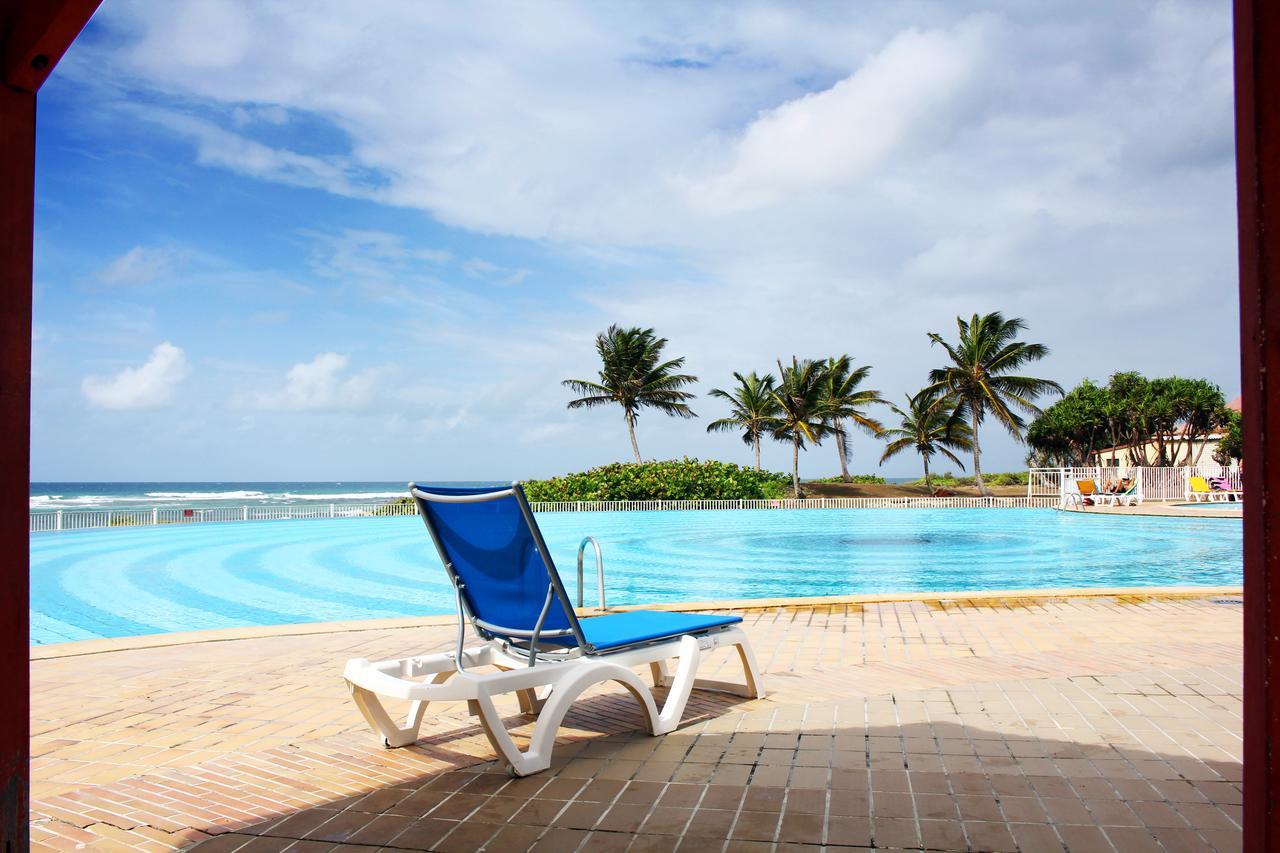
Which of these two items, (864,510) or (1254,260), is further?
(864,510)

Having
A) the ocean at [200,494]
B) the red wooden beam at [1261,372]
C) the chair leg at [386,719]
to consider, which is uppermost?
the red wooden beam at [1261,372]

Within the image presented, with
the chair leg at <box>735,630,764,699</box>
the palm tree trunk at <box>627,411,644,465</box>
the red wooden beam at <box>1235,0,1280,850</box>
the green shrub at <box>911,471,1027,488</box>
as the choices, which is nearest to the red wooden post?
the red wooden beam at <box>1235,0,1280,850</box>

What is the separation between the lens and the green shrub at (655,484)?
2695cm

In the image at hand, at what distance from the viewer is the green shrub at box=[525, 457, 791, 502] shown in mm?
26953

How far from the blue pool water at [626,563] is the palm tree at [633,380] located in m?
13.5

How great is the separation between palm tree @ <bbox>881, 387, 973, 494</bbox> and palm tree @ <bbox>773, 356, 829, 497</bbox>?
4.15 m

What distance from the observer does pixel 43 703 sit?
4.33 metres

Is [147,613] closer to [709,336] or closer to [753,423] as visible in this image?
[753,423]

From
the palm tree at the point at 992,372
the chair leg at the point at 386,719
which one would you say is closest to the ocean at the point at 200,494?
the palm tree at the point at 992,372

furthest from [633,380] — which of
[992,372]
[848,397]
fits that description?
[992,372]

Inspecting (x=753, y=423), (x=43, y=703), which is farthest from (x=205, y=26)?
(x=753, y=423)

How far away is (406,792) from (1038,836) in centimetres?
198

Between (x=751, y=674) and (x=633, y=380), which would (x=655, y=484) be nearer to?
(x=633, y=380)

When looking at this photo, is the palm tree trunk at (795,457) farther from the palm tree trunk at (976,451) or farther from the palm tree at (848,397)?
the palm tree trunk at (976,451)
